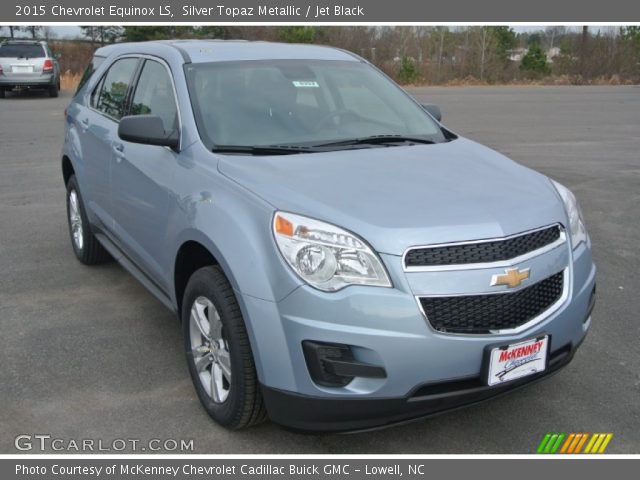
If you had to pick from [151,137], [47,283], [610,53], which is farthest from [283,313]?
[610,53]

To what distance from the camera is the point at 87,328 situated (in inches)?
181

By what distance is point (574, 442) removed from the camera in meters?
3.29

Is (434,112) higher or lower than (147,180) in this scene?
higher

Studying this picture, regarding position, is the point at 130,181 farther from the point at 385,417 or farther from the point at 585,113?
the point at 585,113

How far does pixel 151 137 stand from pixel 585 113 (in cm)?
1747

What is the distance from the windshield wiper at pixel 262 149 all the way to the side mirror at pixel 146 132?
285 millimetres

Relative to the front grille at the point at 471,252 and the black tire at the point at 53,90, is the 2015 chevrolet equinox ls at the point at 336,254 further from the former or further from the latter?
the black tire at the point at 53,90

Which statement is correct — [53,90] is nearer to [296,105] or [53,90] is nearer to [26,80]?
[26,80]

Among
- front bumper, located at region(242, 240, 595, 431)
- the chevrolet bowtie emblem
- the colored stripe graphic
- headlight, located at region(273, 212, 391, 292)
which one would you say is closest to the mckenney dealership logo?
the colored stripe graphic

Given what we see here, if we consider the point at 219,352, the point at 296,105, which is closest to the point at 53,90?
the point at 296,105

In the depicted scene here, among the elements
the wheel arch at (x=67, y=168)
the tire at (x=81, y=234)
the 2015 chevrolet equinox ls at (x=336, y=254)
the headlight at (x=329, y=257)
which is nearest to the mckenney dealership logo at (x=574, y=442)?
the 2015 chevrolet equinox ls at (x=336, y=254)

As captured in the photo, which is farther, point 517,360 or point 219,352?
point 219,352

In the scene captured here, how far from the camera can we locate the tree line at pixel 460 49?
1650 inches

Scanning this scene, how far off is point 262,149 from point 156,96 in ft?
3.44
